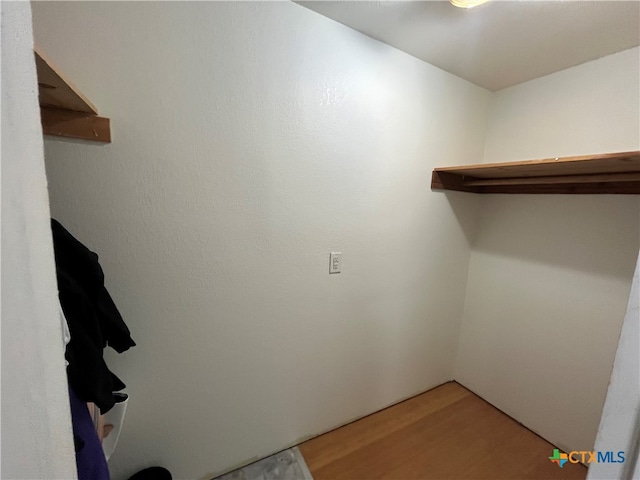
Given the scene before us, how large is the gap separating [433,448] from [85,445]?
1.69 meters

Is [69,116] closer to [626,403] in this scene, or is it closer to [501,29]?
[626,403]

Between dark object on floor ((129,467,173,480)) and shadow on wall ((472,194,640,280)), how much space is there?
2.27 meters

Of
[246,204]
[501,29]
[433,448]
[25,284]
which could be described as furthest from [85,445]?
[501,29]

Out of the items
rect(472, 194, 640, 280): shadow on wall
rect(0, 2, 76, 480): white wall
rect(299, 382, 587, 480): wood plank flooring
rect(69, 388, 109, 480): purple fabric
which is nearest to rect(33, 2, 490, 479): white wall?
rect(299, 382, 587, 480): wood plank flooring

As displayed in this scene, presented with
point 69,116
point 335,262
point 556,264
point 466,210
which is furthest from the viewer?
point 466,210

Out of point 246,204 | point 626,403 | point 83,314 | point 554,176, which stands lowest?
point 83,314

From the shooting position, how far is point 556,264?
160 centimetres

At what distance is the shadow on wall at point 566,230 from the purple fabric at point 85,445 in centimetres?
226

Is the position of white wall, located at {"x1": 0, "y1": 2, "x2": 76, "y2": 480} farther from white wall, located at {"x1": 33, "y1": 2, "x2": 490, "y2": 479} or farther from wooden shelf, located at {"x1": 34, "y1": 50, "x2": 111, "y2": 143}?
white wall, located at {"x1": 33, "y1": 2, "x2": 490, "y2": 479}

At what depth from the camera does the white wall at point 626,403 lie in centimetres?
36

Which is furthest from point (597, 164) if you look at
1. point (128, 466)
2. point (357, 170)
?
point (128, 466)

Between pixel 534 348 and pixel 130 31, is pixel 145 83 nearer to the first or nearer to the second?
pixel 130 31

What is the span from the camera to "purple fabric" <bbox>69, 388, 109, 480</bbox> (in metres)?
0.70

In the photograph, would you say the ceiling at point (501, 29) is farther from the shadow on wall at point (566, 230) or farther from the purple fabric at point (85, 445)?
the purple fabric at point (85, 445)
